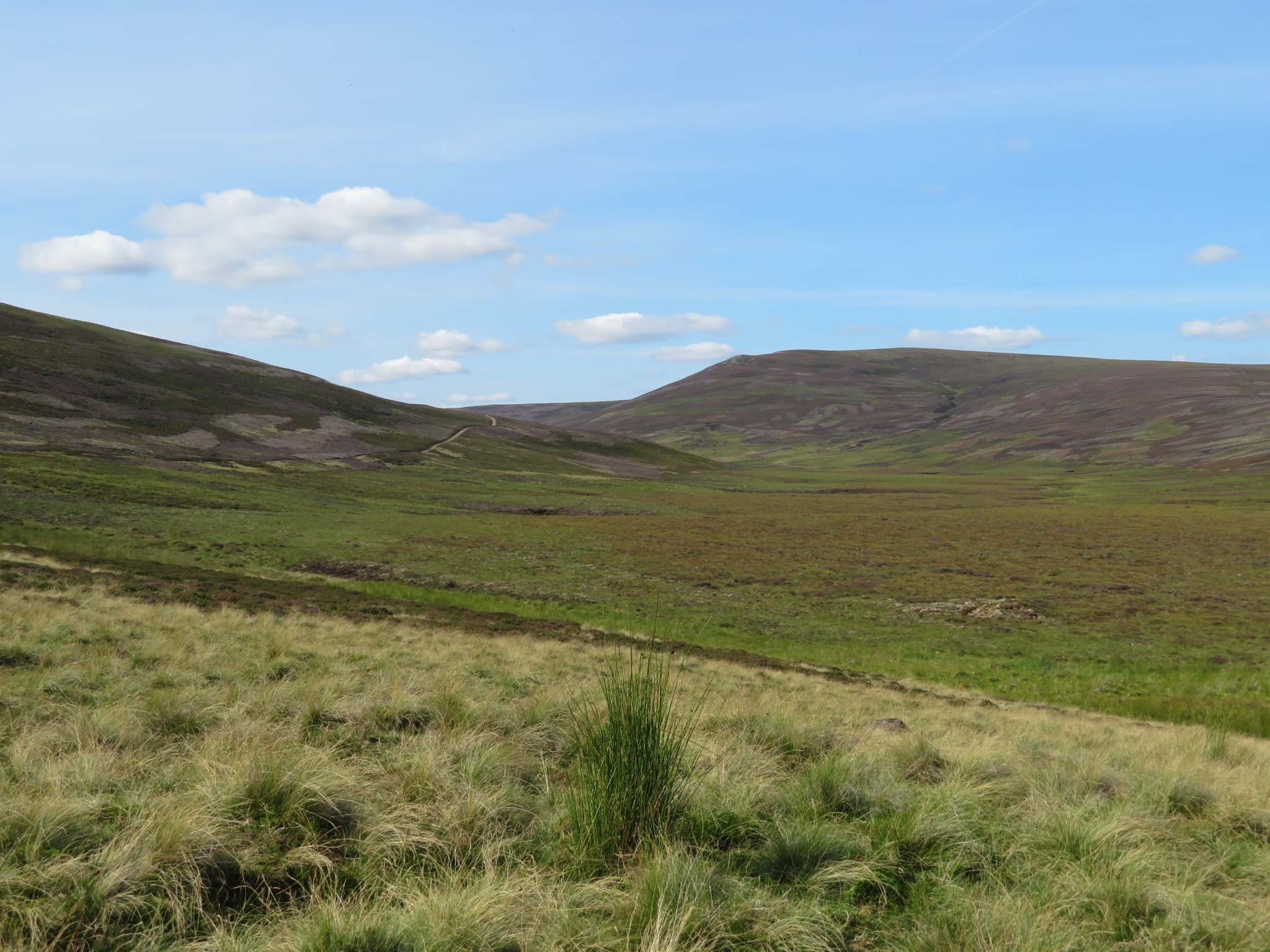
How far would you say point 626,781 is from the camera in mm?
5125

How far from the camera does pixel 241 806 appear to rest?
16.0 feet

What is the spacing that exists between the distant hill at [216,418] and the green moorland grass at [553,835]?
71.7 m

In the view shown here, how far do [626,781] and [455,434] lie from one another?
12792 cm


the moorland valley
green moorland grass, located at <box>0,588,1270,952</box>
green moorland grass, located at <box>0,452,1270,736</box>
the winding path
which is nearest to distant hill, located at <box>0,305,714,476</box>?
the winding path

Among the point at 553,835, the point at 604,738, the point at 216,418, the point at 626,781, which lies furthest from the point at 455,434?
the point at 626,781

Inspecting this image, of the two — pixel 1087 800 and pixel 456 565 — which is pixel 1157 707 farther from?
pixel 456 565

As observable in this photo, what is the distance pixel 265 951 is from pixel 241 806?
158 centimetres

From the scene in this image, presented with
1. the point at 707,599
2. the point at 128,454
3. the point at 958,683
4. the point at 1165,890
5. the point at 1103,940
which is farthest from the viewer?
the point at 128,454

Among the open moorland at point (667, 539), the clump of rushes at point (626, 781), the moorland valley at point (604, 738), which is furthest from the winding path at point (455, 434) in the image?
the clump of rushes at point (626, 781)

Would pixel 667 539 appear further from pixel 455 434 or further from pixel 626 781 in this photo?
pixel 455 434

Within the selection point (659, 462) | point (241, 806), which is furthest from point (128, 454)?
point (659, 462)

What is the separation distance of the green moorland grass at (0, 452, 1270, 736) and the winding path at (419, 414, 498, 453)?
Answer: 105ft

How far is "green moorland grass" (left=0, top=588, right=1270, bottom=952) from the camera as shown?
3.88 m

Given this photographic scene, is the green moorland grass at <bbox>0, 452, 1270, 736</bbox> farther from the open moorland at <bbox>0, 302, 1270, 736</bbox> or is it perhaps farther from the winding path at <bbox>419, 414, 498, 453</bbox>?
the winding path at <bbox>419, 414, 498, 453</bbox>
